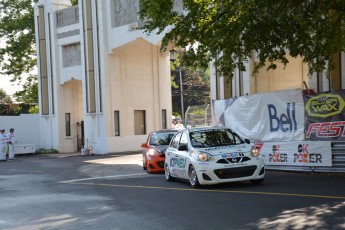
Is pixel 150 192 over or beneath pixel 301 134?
beneath

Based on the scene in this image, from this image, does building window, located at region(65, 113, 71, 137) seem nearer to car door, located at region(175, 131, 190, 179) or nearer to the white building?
the white building

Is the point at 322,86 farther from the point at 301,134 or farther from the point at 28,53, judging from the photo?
the point at 28,53

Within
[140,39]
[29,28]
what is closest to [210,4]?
[140,39]

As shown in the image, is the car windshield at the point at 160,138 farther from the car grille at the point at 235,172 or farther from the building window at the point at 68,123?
the building window at the point at 68,123

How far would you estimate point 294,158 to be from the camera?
54.9ft

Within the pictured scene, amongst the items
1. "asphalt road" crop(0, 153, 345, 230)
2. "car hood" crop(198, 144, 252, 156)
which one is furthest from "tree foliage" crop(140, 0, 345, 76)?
"asphalt road" crop(0, 153, 345, 230)

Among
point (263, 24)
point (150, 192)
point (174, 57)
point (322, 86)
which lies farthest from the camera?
point (174, 57)

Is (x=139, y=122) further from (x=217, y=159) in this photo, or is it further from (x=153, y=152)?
(x=217, y=159)

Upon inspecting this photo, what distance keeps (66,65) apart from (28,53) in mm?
7928

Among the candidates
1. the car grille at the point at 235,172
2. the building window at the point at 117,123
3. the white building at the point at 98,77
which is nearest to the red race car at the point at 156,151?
the car grille at the point at 235,172

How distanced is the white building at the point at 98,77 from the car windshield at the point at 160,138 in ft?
36.8

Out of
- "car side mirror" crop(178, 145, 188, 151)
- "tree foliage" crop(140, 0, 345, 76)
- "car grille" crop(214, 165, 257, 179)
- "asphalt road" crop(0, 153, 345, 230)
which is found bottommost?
"asphalt road" crop(0, 153, 345, 230)

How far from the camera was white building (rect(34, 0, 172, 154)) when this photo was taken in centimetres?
3338

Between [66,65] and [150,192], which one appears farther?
[66,65]
